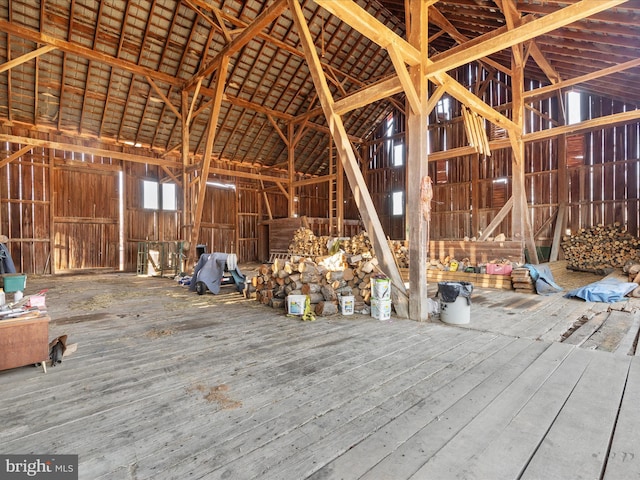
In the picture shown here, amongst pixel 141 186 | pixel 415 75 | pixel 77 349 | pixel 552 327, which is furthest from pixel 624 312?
pixel 141 186

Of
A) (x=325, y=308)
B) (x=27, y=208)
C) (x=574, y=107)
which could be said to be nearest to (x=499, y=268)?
(x=325, y=308)

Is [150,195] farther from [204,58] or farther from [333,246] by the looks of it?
[333,246]

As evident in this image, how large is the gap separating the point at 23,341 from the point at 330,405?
9.67 feet

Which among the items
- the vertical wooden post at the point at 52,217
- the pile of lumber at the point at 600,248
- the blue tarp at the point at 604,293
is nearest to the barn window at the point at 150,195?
the vertical wooden post at the point at 52,217

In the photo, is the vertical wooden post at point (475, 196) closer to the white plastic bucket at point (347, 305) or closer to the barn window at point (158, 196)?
the white plastic bucket at point (347, 305)

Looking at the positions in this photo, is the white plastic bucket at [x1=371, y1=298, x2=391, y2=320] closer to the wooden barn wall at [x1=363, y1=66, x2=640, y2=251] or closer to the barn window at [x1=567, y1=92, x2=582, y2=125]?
the wooden barn wall at [x1=363, y1=66, x2=640, y2=251]

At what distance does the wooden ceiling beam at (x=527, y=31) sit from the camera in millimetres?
3961

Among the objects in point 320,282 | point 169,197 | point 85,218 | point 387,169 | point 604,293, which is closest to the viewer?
point 320,282

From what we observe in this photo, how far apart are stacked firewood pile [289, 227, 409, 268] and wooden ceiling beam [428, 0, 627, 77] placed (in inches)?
207

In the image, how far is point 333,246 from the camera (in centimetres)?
1215

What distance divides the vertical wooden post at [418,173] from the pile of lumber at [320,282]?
97 centimetres

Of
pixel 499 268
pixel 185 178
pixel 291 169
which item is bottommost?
pixel 499 268

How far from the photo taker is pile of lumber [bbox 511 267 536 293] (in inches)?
299

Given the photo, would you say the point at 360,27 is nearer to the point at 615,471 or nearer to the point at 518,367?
the point at 518,367
